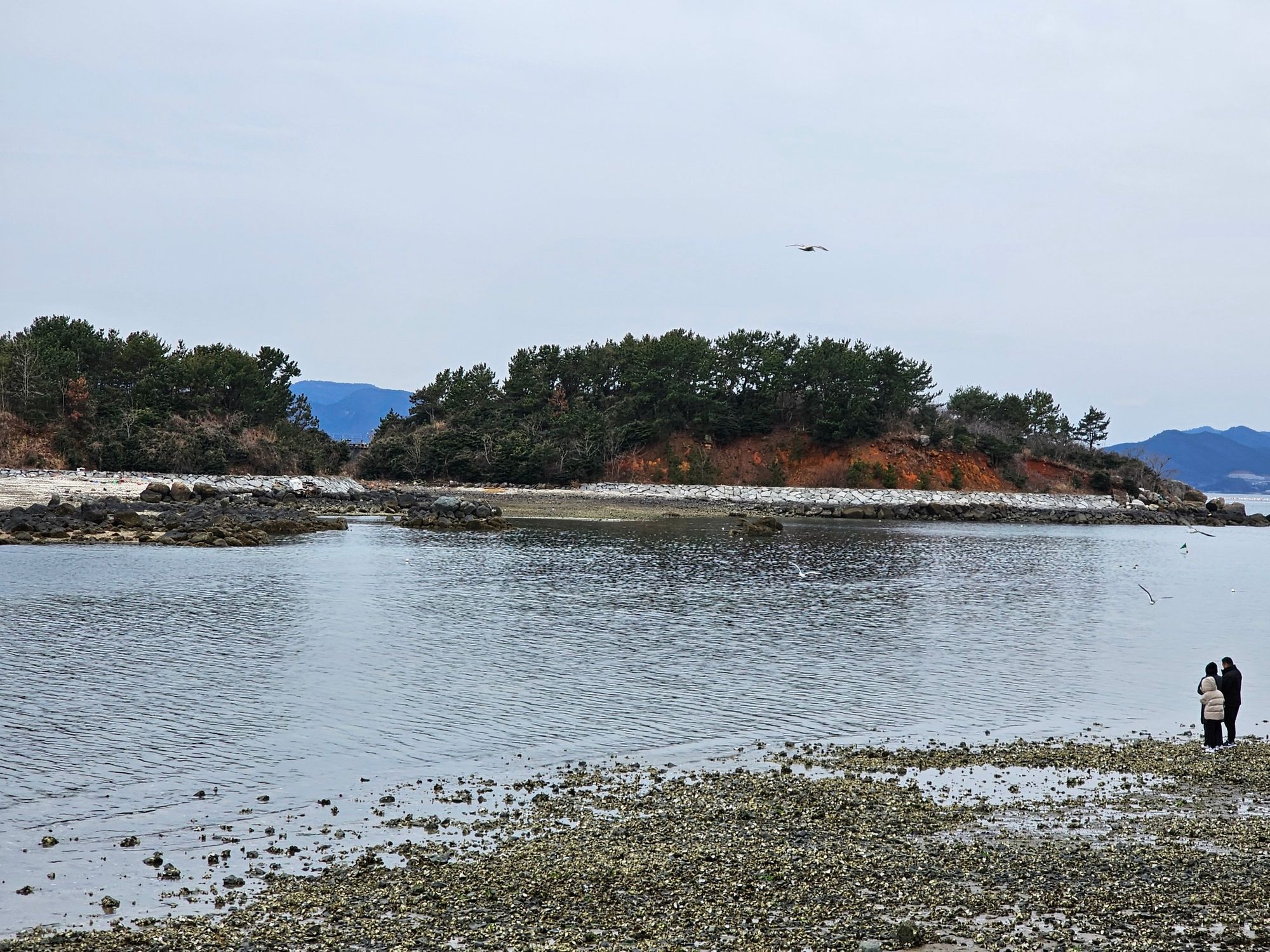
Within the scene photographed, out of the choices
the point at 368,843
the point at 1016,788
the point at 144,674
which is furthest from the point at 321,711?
the point at 1016,788

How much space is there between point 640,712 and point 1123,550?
59.1 m

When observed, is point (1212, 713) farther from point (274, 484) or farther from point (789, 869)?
point (274, 484)

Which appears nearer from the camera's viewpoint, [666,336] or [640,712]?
[640,712]

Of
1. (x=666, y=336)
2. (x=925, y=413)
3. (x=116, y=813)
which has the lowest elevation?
(x=116, y=813)

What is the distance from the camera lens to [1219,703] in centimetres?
1820

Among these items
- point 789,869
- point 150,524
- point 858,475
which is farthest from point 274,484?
point 789,869

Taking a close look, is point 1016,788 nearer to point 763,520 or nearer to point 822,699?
point 822,699

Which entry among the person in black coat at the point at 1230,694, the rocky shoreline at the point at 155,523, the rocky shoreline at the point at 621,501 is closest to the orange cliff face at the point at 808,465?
the rocky shoreline at the point at 621,501

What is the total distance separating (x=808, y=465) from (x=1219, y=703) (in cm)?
10016

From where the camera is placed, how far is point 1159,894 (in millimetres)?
10859

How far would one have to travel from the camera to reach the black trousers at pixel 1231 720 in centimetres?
1864

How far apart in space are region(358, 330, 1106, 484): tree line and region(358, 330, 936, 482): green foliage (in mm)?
142

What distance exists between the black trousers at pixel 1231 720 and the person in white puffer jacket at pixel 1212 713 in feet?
0.69

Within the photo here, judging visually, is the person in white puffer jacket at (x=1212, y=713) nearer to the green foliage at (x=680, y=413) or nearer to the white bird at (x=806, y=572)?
the white bird at (x=806, y=572)
